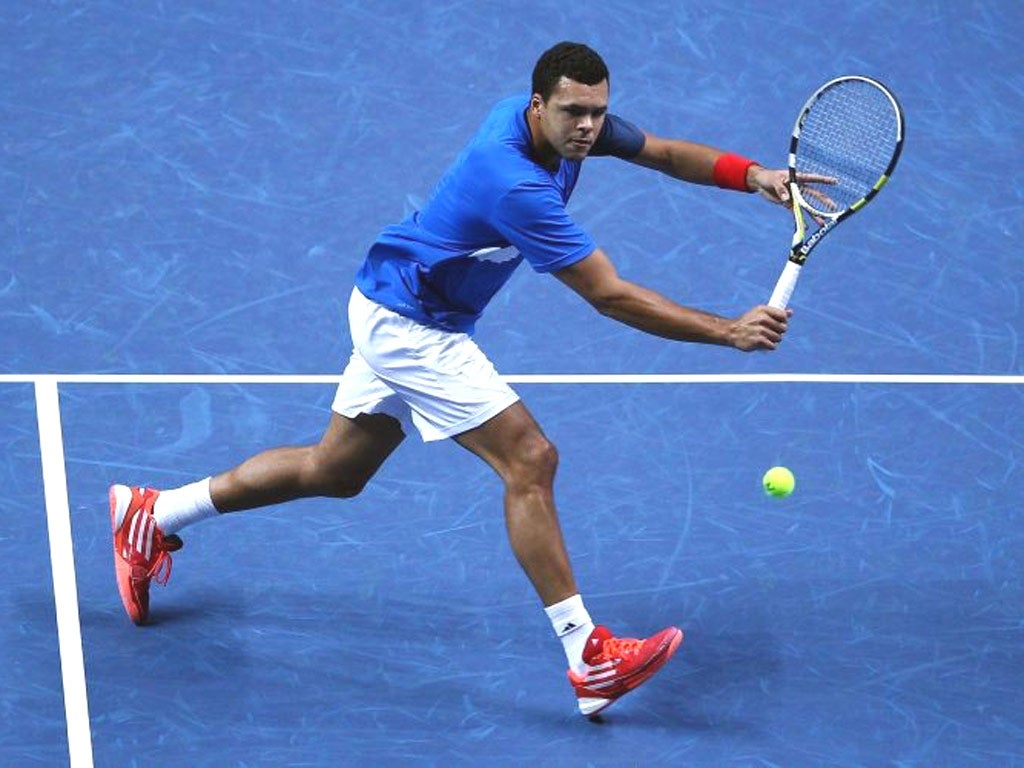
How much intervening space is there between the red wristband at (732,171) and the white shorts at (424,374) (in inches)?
36.0

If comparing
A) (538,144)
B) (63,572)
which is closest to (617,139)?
(538,144)

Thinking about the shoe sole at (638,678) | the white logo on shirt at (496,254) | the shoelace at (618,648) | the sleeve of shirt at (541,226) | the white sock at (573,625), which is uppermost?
the sleeve of shirt at (541,226)

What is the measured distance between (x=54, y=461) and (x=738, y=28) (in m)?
3.93

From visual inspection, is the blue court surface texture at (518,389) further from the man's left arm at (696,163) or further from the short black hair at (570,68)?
the short black hair at (570,68)

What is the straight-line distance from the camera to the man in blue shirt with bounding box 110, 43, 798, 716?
5.69m

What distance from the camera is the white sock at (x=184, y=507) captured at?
21.1 ft

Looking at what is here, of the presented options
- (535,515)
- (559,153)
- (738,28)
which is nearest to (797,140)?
(559,153)

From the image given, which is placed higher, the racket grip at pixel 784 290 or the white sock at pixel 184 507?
the racket grip at pixel 784 290

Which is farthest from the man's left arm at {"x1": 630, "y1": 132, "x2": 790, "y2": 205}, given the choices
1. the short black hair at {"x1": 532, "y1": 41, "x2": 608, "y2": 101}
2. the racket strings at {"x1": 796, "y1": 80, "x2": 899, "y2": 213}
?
the short black hair at {"x1": 532, "y1": 41, "x2": 608, "y2": 101}

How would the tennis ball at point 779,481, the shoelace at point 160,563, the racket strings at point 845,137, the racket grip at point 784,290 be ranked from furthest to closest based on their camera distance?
the tennis ball at point 779,481 < the racket strings at point 845,137 < the shoelace at point 160,563 < the racket grip at point 784,290

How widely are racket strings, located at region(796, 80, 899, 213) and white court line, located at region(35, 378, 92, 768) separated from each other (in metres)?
2.60

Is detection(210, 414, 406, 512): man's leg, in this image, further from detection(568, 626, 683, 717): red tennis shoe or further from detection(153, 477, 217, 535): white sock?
detection(568, 626, 683, 717): red tennis shoe

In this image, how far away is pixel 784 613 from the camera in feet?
21.5

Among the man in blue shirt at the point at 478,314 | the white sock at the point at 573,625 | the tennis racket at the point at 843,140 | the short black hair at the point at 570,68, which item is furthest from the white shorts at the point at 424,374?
the tennis racket at the point at 843,140
